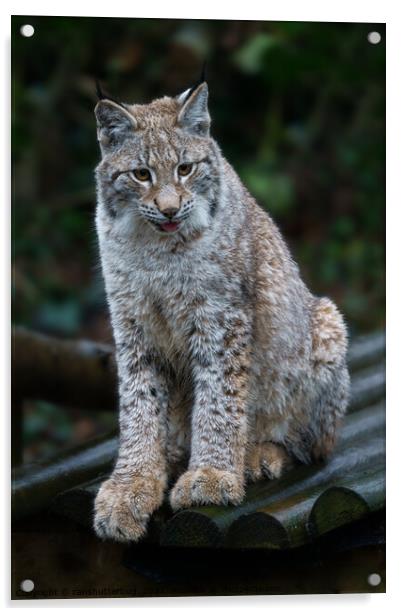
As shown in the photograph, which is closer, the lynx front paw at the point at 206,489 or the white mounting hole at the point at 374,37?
the lynx front paw at the point at 206,489

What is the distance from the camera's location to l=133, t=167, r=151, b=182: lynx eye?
12.5 feet

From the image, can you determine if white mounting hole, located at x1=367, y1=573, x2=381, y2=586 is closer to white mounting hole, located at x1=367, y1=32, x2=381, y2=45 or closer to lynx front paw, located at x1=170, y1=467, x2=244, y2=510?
lynx front paw, located at x1=170, y1=467, x2=244, y2=510

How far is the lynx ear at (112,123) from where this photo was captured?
3.76m

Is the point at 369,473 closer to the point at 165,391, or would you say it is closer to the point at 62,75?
the point at 165,391

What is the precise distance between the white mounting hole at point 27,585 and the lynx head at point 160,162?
4.61 feet

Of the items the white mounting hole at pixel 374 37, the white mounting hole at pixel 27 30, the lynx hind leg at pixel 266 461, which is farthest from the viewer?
the white mounting hole at pixel 374 37

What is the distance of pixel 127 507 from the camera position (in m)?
3.92

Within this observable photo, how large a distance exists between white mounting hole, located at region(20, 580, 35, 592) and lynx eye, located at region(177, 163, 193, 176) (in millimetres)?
1624

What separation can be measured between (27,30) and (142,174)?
1.00 m

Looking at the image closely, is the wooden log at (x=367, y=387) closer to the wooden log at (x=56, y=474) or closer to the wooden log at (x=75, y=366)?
the wooden log at (x=75, y=366)

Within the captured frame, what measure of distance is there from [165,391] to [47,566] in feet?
2.65

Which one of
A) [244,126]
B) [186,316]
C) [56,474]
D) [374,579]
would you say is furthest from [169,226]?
[244,126]

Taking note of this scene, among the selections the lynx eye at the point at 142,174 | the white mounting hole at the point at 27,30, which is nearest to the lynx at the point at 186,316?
the lynx eye at the point at 142,174

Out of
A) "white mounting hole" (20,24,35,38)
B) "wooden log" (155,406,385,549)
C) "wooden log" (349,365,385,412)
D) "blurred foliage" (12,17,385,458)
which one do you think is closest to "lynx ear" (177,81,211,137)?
"blurred foliage" (12,17,385,458)
